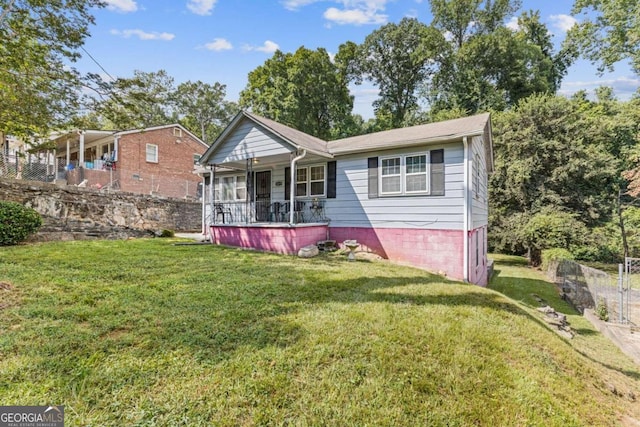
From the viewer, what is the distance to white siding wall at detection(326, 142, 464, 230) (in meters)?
8.28

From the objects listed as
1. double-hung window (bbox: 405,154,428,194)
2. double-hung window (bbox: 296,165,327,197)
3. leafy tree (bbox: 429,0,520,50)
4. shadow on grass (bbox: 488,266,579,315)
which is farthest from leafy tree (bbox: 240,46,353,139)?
shadow on grass (bbox: 488,266,579,315)

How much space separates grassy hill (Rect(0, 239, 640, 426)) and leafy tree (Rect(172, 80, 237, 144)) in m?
37.1

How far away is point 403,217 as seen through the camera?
911cm

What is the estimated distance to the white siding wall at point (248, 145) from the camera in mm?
9883

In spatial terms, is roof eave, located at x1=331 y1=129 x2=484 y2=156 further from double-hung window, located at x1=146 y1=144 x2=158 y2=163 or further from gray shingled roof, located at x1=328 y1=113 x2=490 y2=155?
double-hung window, located at x1=146 y1=144 x2=158 y2=163

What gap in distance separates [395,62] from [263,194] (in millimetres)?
24076

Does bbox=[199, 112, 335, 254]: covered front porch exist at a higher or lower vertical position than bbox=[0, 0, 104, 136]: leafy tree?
lower

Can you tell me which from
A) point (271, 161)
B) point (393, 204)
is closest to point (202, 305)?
point (393, 204)

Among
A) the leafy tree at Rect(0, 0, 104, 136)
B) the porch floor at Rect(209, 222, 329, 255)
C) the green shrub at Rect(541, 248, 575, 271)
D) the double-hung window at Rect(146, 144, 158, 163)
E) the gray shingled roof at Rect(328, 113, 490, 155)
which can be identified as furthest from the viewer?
the double-hung window at Rect(146, 144, 158, 163)

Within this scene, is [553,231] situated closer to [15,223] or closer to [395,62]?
[395,62]

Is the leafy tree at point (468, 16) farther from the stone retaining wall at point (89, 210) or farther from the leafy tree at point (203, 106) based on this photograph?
the stone retaining wall at point (89, 210)

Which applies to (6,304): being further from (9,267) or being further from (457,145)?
(457,145)

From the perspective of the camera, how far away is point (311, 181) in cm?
1106

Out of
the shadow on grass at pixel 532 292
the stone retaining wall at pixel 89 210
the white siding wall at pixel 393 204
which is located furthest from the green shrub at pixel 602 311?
the stone retaining wall at pixel 89 210
